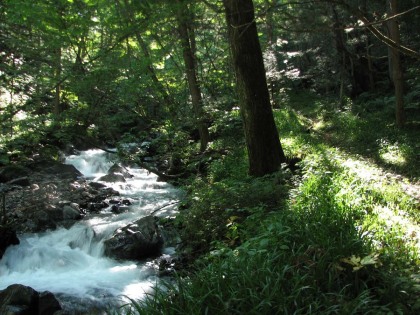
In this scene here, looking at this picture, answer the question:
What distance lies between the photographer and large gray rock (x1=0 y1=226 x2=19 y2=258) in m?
8.02

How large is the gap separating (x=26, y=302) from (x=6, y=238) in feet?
9.93

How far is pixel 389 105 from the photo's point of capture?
51.9ft

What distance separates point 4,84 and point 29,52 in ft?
5.08

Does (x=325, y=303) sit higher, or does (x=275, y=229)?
(x=275, y=229)

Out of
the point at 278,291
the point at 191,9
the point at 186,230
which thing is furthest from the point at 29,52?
the point at 278,291

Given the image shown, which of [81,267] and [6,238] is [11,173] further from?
[81,267]

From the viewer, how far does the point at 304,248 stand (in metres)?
4.32

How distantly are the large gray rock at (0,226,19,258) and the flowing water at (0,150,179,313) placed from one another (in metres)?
0.14

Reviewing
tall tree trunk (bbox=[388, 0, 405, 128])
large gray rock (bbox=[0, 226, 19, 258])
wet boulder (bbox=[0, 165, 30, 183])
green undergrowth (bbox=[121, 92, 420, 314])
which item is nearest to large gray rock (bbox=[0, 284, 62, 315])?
green undergrowth (bbox=[121, 92, 420, 314])

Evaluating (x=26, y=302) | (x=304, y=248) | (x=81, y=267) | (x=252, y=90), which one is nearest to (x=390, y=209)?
(x=304, y=248)

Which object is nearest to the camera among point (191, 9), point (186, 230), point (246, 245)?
point (246, 245)

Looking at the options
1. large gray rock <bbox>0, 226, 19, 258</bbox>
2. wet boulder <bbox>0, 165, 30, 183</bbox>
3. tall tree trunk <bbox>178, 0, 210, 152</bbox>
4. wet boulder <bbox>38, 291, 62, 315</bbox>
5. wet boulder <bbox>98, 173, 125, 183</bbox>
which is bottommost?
wet boulder <bbox>38, 291, 62, 315</bbox>

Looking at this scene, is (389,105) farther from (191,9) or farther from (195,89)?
(191,9)

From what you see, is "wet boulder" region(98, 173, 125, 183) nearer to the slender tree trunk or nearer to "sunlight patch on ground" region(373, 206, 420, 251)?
the slender tree trunk
